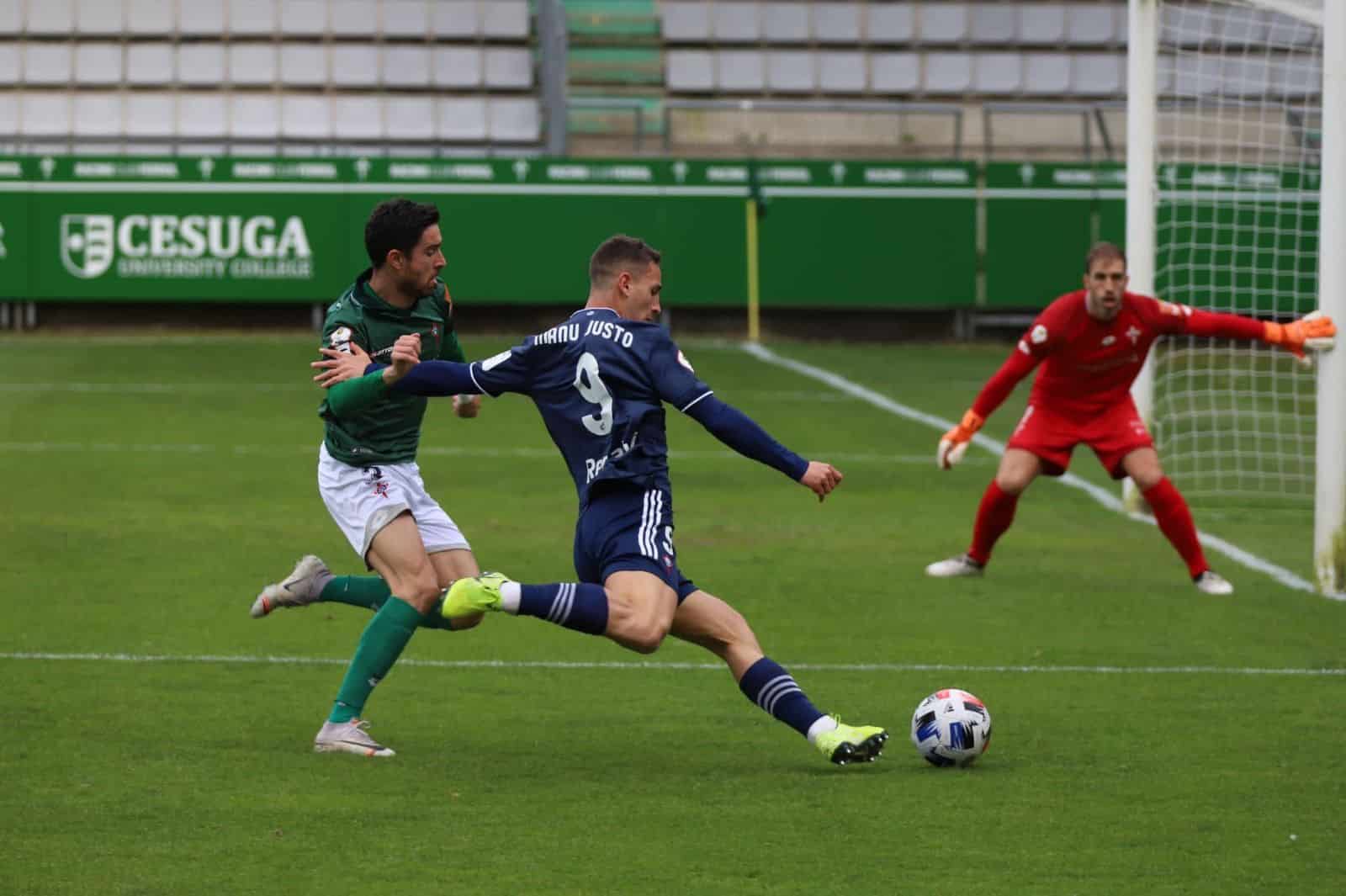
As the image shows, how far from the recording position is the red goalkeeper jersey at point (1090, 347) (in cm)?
1055

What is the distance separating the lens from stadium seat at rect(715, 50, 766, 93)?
1133 inches

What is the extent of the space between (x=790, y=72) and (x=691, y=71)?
4.79 feet

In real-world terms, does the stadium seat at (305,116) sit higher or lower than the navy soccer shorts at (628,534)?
higher

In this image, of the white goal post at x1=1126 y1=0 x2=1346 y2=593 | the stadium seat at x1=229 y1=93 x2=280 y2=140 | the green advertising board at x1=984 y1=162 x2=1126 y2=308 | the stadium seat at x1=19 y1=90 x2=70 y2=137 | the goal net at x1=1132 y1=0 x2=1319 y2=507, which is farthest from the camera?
the stadium seat at x1=229 y1=93 x2=280 y2=140

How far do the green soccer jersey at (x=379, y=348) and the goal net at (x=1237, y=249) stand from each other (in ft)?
21.7

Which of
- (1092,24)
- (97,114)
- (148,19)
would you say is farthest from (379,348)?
(1092,24)

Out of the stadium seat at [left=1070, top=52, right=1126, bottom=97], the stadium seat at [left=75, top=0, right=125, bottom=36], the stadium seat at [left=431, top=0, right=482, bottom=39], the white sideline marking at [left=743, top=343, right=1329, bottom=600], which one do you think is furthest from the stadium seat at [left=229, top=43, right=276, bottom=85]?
the stadium seat at [left=1070, top=52, right=1126, bottom=97]

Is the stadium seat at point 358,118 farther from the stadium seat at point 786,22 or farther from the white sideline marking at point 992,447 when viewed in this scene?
the white sideline marking at point 992,447

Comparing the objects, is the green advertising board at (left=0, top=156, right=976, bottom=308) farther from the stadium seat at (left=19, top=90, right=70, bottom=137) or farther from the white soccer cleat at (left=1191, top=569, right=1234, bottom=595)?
the white soccer cleat at (left=1191, top=569, right=1234, bottom=595)

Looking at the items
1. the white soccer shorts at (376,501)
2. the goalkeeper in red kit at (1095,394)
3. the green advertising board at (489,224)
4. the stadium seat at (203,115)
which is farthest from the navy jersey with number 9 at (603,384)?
the stadium seat at (203,115)

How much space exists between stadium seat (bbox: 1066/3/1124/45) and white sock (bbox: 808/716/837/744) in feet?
80.7

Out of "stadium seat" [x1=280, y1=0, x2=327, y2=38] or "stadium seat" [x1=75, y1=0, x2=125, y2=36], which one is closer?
"stadium seat" [x1=75, y1=0, x2=125, y2=36]

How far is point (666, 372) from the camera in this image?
6.64 meters

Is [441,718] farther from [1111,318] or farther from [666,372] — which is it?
[1111,318]
